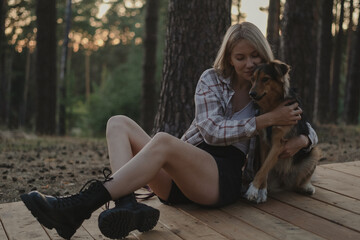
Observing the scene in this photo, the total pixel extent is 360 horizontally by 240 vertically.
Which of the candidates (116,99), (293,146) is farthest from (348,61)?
(293,146)

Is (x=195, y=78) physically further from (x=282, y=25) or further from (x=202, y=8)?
(x=282, y=25)

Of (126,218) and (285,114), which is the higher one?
(285,114)

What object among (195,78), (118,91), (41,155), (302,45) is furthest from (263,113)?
(118,91)

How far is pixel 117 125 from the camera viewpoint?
335 cm

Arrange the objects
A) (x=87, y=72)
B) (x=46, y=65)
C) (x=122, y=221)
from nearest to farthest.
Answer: (x=122, y=221), (x=46, y=65), (x=87, y=72)

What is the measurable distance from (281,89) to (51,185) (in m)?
2.82

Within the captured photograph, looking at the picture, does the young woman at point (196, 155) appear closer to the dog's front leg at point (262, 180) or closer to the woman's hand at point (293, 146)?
the woman's hand at point (293, 146)

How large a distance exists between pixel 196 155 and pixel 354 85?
42.5 ft

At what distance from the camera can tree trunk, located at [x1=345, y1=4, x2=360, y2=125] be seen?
13.8 m

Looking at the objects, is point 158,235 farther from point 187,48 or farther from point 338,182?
point 187,48

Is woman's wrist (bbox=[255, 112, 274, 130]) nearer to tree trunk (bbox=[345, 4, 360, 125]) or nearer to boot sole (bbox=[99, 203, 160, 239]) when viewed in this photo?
boot sole (bbox=[99, 203, 160, 239])

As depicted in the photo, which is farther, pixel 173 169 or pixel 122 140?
pixel 122 140

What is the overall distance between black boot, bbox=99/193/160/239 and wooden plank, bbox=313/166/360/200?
198 centimetres

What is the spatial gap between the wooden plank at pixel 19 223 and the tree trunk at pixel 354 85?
13.0 metres
